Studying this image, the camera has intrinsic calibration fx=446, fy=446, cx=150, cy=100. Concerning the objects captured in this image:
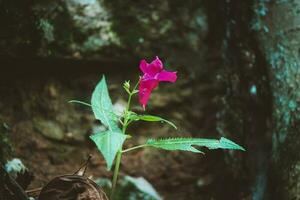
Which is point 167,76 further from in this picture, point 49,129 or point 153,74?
point 49,129

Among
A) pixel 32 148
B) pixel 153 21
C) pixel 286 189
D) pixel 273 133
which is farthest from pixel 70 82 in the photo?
pixel 286 189

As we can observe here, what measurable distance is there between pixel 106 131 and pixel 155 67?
12.9 inches

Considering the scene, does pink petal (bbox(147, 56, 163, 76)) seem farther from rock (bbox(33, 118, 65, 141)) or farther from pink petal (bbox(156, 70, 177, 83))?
rock (bbox(33, 118, 65, 141))

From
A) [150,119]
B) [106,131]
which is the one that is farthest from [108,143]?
[150,119]

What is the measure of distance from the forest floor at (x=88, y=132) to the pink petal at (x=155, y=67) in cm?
104

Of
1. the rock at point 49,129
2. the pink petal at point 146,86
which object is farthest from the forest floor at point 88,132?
the pink petal at point 146,86

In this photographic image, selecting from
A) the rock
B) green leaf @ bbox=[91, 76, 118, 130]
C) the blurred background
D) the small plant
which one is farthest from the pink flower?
the rock

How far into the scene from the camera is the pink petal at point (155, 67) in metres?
1.62

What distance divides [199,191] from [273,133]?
63cm

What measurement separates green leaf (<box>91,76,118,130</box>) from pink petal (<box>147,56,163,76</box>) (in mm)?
A: 220

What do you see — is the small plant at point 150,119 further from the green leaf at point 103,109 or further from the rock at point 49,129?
the rock at point 49,129

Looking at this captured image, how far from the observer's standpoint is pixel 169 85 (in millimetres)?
2941

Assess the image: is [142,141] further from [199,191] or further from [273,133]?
[273,133]

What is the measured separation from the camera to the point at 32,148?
8.32 feet
